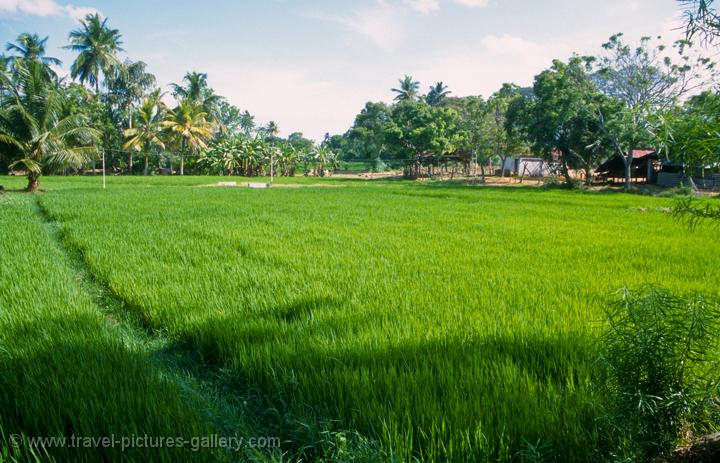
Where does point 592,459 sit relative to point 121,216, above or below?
below

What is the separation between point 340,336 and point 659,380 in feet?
5.52

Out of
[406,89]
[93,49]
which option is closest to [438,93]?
[406,89]

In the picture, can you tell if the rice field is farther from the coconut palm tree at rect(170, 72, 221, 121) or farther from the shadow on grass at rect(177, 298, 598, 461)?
the coconut palm tree at rect(170, 72, 221, 121)

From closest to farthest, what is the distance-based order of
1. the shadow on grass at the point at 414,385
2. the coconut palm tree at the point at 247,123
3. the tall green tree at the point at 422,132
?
the shadow on grass at the point at 414,385, the tall green tree at the point at 422,132, the coconut palm tree at the point at 247,123

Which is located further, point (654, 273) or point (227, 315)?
point (654, 273)

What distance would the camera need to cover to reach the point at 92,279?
4.67 meters

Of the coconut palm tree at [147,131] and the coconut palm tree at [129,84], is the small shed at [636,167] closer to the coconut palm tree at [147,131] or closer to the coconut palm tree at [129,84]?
the coconut palm tree at [147,131]

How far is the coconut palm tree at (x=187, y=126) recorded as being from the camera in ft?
121

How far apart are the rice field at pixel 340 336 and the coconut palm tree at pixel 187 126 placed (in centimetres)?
3328

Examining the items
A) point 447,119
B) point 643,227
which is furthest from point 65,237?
point 447,119

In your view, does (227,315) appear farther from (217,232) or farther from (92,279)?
(217,232)

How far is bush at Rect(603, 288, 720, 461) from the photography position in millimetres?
1580

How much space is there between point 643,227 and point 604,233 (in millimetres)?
1600

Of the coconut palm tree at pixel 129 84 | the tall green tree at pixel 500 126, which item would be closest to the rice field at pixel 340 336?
the tall green tree at pixel 500 126
